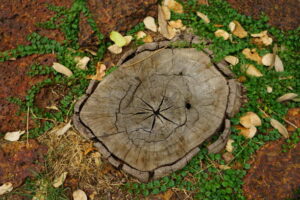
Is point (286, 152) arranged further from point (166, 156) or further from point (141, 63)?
point (141, 63)

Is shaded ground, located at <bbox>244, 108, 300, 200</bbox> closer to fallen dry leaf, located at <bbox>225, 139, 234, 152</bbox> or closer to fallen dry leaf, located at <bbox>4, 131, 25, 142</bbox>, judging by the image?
fallen dry leaf, located at <bbox>225, 139, 234, 152</bbox>

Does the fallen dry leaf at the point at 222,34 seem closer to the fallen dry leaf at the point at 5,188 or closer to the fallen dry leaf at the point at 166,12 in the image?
the fallen dry leaf at the point at 166,12

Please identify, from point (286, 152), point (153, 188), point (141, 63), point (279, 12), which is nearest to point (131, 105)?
point (141, 63)

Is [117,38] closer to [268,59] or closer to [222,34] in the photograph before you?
[222,34]

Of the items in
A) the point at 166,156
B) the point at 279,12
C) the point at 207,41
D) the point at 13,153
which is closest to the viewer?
the point at 166,156

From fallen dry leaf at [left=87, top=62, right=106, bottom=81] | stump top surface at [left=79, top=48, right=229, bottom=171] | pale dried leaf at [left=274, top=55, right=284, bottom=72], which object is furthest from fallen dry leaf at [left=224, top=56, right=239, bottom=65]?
fallen dry leaf at [left=87, top=62, right=106, bottom=81]
